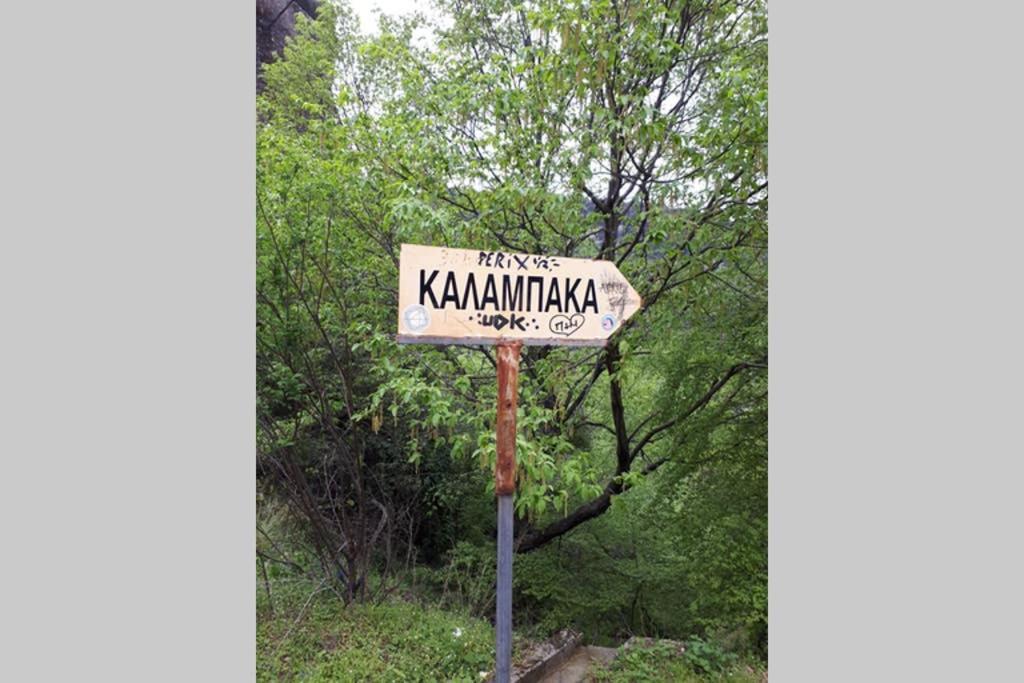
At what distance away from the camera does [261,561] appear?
16.1 ft

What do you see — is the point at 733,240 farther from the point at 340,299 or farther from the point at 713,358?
the point at 340,299

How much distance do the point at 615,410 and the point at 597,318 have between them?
286cm

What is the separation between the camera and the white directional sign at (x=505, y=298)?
1.85 meters

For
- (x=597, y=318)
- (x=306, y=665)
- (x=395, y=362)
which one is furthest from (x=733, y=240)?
(x=306, y=665)

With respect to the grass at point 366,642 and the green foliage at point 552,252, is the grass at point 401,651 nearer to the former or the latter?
the grass at point 366,642

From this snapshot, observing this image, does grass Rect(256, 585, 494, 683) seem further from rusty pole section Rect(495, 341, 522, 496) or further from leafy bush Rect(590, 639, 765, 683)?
rusty pole section Rect(495, 341, 522, 496)

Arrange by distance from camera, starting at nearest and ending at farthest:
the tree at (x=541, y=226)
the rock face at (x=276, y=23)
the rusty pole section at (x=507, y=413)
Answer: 1. the rusty pole section at (x=507, y=413)
2. the tree at (x=541, y=226)
3. the rock face at (x=276, y=23)

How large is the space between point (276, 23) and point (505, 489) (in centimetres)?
1304

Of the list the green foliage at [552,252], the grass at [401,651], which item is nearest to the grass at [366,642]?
the grass at [401,651]

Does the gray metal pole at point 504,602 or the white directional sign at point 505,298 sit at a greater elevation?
the white directional sign at point 505,298

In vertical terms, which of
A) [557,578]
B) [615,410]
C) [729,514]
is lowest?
[557,578]

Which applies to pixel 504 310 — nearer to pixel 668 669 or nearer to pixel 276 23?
pixel 668 669

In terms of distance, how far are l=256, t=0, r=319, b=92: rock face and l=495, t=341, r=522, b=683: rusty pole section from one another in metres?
12.1

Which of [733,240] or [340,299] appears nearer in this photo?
[733,240]
